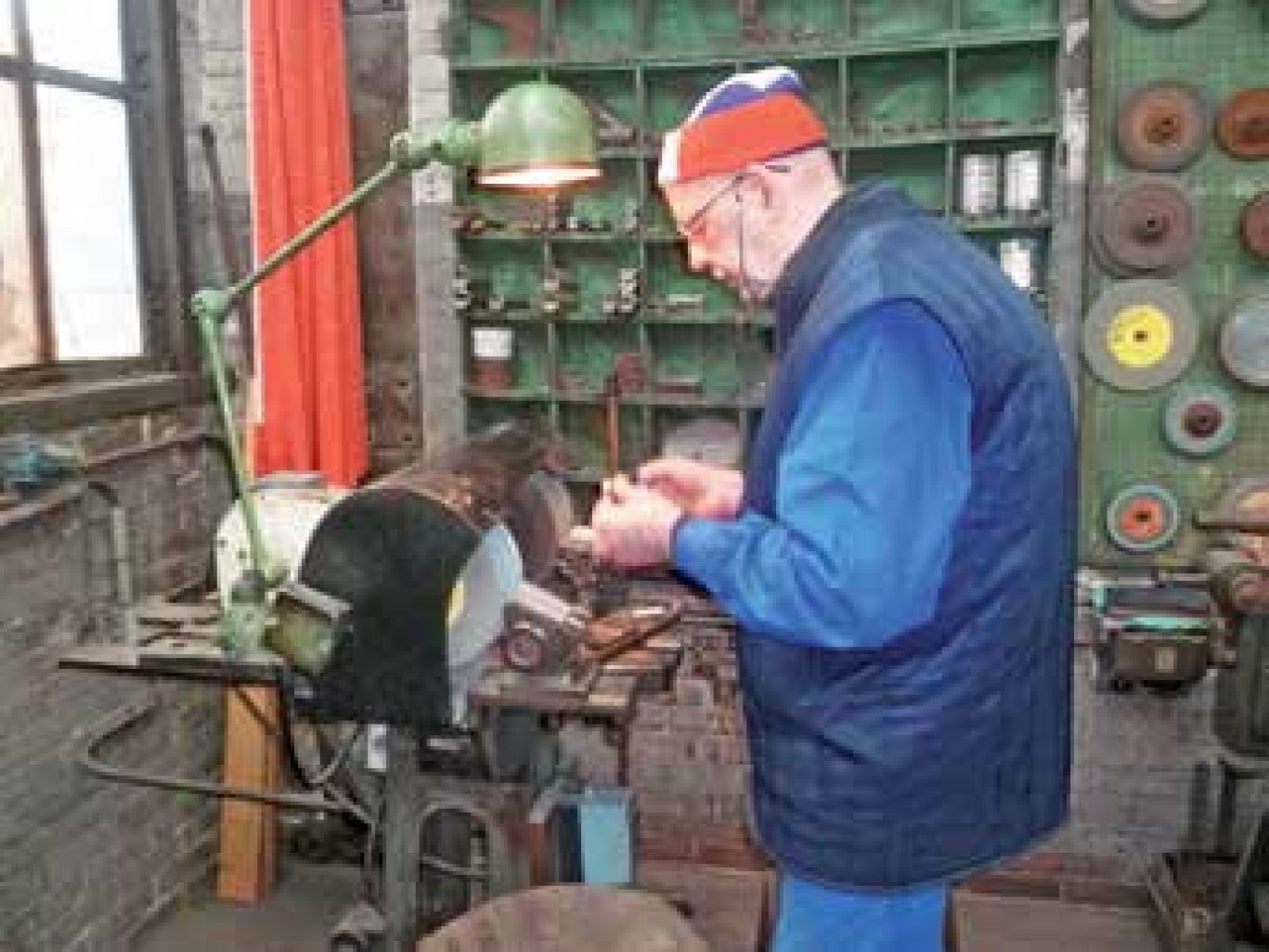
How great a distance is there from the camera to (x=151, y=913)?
108 inches

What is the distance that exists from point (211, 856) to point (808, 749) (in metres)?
2.16

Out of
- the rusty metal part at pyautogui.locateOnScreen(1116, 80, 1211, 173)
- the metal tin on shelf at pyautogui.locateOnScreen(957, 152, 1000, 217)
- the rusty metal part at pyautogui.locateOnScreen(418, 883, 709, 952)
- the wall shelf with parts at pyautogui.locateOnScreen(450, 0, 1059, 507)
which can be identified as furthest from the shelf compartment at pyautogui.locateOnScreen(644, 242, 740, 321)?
the rusty metal part at pyautogui.locateOnScreen(418, 883, 709, 952)

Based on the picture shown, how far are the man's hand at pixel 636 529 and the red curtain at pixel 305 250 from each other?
176 centimetres

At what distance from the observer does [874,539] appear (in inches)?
44.2

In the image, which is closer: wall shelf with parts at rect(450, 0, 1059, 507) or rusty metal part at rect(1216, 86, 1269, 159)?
rusty metal part at rect(1216, 86, 1269, 159)

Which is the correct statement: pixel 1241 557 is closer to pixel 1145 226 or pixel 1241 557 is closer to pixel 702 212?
pixel 1145 226

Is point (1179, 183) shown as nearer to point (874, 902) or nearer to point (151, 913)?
point (874, 902)

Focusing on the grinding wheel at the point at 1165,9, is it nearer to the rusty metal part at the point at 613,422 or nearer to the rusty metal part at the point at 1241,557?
the rusty metal part at the point at 1241,557

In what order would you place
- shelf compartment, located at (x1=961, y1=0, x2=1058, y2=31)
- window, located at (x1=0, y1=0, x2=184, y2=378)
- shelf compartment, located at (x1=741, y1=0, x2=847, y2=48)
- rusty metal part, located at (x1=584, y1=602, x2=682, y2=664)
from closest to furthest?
rusty metal part, located at (x1=584, y1=602, x2=682, y2=664), window, located at (x1=0, y1=0, x2=184, y2=378), shelf compartment, located at (x1=961, y1=0, x2=1058, y2=31), shelf compartment, located at (x1=741, y1=0, x2=847, y2=48)

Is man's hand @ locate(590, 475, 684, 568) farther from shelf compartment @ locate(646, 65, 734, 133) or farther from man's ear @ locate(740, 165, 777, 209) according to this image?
shelf compartment @ locate(646, 65, 734, 133)

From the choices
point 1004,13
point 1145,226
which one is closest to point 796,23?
point 1004,13

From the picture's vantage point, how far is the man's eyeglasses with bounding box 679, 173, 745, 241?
1.35 metres

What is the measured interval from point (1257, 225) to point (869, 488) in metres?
2.01

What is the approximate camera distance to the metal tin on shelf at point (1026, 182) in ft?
8.93
